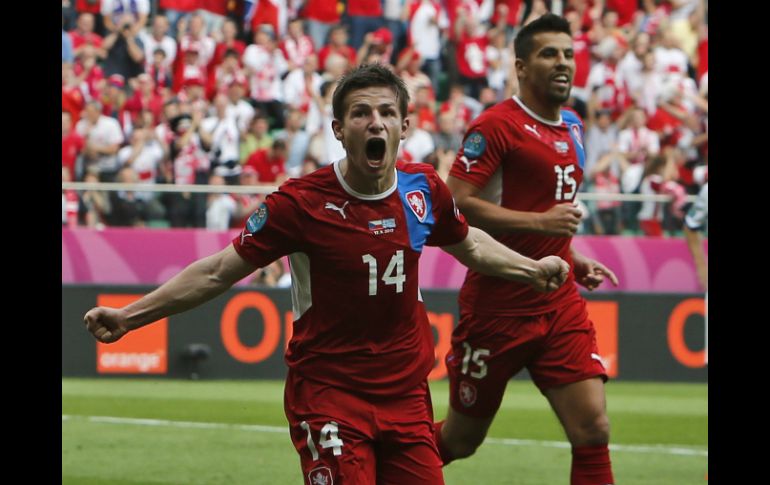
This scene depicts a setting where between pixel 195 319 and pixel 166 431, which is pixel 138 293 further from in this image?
pixel 166 431

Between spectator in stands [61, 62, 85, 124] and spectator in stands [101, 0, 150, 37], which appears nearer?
spectator in stands [61, 62, 85, 124]

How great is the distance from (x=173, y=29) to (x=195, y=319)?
631 centimetres

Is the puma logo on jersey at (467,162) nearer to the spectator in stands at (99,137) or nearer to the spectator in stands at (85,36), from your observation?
the spectator in stands at (99,137)

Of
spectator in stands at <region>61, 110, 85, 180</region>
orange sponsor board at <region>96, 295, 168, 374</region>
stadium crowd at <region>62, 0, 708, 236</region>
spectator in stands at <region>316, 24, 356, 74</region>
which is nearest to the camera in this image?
orange sponsor board at <region>96, 295, 168, 374</region>

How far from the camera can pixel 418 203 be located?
245 inches

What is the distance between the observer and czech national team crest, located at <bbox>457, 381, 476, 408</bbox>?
25.9 feet

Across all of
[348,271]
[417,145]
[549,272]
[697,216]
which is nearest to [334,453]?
[348,271]

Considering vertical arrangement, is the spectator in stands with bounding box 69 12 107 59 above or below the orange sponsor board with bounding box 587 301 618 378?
above

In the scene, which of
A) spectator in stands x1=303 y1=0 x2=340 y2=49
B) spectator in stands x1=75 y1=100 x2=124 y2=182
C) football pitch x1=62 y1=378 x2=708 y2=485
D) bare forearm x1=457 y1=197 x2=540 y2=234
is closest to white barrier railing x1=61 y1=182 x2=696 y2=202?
spectator in stands x1=75 y1=100 x2=124 y2=182

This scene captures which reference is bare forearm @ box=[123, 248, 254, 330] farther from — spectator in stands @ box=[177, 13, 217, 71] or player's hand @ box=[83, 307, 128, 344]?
spectator in stands @ box=[177, 13, 217, 71]

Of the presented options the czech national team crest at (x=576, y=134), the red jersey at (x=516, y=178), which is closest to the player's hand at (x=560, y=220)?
the red jersey at (x=516, y=178)

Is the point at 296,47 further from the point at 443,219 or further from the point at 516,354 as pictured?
the point at 443,219

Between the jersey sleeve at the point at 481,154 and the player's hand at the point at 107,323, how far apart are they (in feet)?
8.46

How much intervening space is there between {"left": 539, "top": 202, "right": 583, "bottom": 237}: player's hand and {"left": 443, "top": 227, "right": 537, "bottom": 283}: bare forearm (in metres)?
1.00
